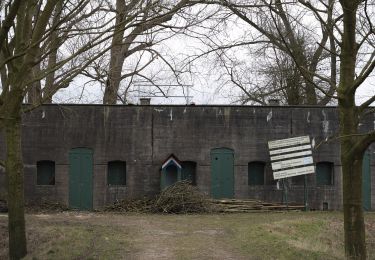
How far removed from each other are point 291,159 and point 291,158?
1.6 inches

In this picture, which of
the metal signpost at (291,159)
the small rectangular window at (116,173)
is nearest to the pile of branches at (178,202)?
the small rectangular window at (116,173)

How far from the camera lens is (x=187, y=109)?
21.5 meters

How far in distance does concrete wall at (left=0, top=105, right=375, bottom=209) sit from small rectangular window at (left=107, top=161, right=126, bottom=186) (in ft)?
0.83

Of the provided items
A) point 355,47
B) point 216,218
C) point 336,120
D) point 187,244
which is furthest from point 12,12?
point 336,120

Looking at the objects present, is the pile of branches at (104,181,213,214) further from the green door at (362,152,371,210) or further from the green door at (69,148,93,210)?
the green door at (362,152,371,210)

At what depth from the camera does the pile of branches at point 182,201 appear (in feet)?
63.9

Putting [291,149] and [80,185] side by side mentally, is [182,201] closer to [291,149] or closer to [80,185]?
[80,185]

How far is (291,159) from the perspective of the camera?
837 inches

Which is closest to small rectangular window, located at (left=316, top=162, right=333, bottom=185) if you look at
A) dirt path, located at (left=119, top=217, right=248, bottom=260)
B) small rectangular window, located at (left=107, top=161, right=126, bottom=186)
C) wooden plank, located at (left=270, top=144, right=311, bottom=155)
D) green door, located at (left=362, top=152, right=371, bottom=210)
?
wooden plank, located at (left=270, top=144, right=311, bottom=155)

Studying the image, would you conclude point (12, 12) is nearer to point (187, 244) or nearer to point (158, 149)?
point (187, 244)

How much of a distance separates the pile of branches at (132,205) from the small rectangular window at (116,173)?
32.0 inches

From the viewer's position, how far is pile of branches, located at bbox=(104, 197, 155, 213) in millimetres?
20078

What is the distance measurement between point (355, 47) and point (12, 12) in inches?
254

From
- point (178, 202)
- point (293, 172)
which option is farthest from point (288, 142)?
point (178, 202)
